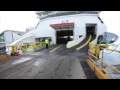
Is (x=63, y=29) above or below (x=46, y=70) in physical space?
above

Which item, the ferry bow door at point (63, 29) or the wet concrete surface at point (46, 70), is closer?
the wet concrete surface at point (46, 70)

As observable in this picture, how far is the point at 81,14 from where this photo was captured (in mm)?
29578

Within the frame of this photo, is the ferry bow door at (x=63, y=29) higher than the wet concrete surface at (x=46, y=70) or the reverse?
higher

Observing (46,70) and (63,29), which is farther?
(63,29)

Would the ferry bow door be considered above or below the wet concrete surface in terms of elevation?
above

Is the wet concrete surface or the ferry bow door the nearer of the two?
the wet concrete surface
